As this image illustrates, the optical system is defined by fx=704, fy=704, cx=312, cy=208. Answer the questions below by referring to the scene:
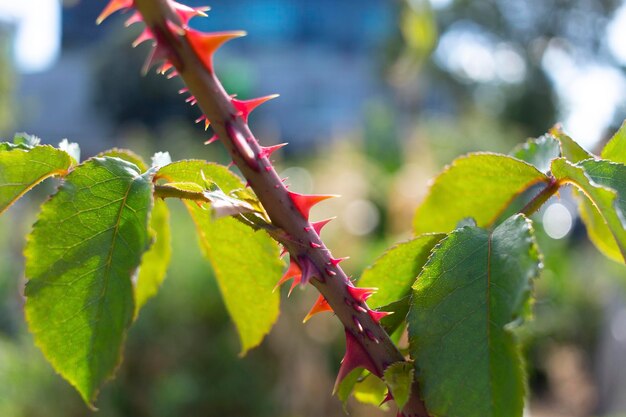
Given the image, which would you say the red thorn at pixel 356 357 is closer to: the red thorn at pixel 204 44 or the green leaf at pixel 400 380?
the green leaf at pixel 400 380

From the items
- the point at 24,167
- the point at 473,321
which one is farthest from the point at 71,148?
the point at 473,321

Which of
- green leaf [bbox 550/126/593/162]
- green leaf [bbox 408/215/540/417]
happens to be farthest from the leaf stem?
green leaf [bbox 550/126/593/162]

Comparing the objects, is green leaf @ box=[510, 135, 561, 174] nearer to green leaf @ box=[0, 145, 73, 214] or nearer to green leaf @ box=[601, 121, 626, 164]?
green leaf @ box=[601, 121, 626, 164]

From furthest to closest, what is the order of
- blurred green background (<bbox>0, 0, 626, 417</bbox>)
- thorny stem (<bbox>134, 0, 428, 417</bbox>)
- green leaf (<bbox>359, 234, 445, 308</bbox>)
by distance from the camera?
blurred green background (<bbox>0, 0, 626, 417</bbox>), green leaf (<bbox>359, 234, 445, 308</bbox>), thorny stem (<bbox>134, 0, 428, 417</bbox>)

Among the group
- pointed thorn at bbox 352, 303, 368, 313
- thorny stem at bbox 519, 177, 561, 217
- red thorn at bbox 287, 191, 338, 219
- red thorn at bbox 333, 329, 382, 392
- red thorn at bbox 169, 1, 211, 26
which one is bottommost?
red thorn at bbox 333, 329, 382, 392

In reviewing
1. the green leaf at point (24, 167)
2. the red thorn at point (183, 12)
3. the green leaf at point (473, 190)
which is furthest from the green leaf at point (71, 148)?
the green leaf at point (473, 190)

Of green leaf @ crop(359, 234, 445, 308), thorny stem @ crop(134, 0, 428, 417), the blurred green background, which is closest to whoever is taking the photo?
thorny stem @ crop(134, 0, 428, 417)
